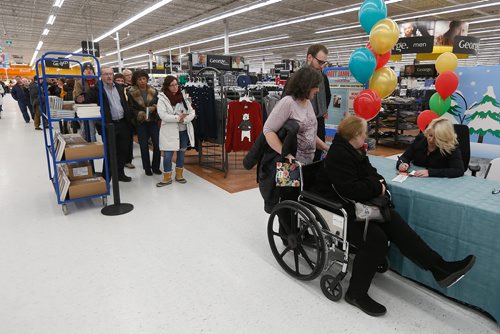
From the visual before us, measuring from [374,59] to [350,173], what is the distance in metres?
2.25

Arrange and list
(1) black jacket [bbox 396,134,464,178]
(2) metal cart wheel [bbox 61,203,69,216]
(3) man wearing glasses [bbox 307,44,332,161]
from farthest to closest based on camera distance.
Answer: (2) metal cart wheel [bbox 61,203,69,216] → (3) man wearing glasses [bbox 307,44,332,161] → (1) black jacket [bbox 396,134,464,178]

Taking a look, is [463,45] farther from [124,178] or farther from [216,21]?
[124,178]

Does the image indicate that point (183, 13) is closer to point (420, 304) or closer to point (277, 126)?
point (277, 126)

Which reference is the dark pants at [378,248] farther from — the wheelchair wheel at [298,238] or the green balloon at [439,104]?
the green balloon at [439,104]

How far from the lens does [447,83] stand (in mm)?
4422

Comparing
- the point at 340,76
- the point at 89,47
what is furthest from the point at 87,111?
the point at 89,47

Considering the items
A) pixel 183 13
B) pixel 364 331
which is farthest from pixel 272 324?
pixel 183 13

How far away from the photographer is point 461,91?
16.3ft

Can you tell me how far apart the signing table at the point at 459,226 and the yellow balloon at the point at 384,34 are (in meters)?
1.96

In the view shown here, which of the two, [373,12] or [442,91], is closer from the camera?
[373,12]

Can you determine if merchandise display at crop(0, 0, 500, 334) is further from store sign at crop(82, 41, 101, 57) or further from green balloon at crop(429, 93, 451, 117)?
store sign at crop(82, 41, 101, 57)

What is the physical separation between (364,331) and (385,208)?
0.71 m

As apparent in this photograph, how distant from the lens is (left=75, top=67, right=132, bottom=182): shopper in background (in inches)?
161

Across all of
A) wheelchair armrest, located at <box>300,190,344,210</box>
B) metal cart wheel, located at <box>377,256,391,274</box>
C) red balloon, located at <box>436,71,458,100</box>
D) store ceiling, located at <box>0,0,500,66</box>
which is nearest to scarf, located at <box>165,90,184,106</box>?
wheelchair armrest, located at <box>300,190,344,210</box>
